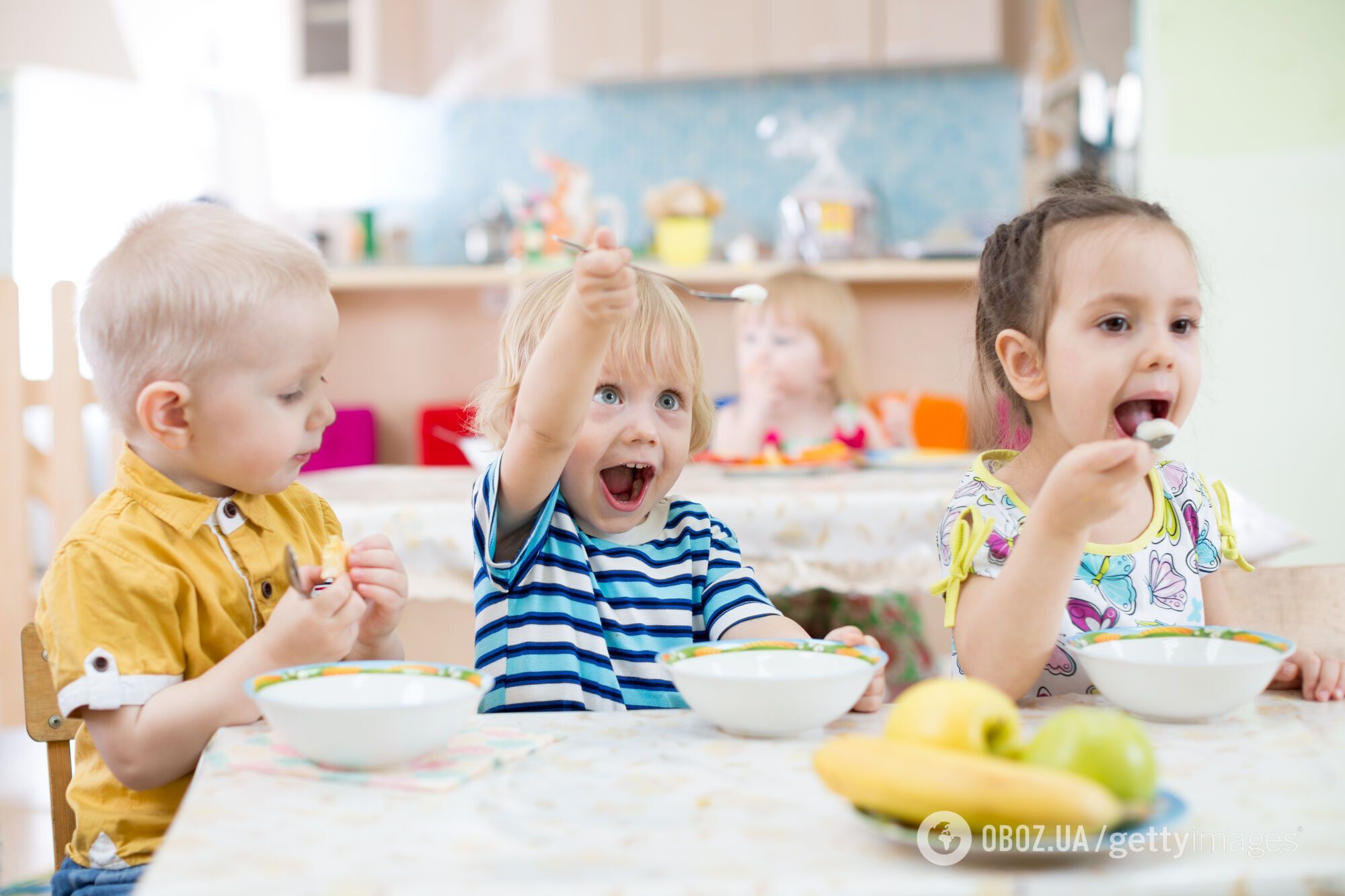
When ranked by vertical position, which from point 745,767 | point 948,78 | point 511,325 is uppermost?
point 948,78

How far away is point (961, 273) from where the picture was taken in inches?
154

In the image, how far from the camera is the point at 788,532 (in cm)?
179

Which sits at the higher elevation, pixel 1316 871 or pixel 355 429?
pixel 1316 871

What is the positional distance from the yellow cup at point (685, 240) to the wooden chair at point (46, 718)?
3146 millimetres

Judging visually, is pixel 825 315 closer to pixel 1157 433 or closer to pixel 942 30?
pixel 942 30

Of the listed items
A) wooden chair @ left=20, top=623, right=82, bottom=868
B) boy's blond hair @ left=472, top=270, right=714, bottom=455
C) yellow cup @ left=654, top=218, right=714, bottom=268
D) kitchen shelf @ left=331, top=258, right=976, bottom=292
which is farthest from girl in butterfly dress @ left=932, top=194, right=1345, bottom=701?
yellow cup @ left=654, top=218, right=714, bottom=268

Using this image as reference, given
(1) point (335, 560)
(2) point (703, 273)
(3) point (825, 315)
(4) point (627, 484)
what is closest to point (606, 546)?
(4) point (627, 484)

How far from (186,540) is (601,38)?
11.4 ft

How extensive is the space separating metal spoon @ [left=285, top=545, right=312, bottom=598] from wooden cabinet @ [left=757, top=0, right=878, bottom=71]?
3.55 m

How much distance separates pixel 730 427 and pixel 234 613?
1.86 m

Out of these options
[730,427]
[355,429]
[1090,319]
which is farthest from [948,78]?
[1090,319]

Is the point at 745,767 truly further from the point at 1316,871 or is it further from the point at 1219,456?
the point at 1219,456

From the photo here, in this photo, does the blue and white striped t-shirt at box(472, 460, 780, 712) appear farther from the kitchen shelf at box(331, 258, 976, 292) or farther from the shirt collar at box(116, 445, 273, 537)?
the kitchen shelf at box(331, 258, 976, 292)

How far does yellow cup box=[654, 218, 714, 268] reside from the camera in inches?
157
